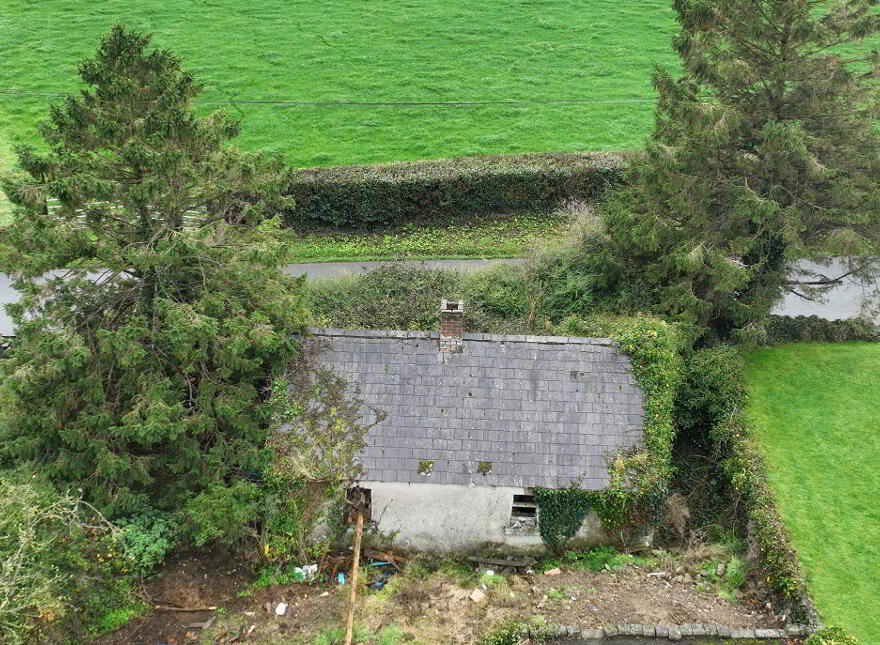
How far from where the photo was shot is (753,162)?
19375mm

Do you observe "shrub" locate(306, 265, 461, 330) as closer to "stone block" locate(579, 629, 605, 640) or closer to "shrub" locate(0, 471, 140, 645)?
"shrub" locate(0, 471, 140, 645)

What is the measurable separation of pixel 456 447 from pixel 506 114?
24801mm

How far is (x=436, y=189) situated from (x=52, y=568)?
839 inches

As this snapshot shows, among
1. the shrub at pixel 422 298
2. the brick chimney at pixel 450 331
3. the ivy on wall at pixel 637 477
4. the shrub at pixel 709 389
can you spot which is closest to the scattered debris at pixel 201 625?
the ivy on wall at pixel 637 477

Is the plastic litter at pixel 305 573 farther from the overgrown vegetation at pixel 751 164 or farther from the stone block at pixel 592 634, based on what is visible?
the overgrown vegetation at pixel 751 164

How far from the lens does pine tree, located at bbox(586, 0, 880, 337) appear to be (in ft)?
61.4

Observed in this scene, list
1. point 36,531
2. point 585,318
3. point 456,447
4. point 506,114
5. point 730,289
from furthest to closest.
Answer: point 506,114 → point 585,318 → point 730,289 → point 456,447 → point 36,531

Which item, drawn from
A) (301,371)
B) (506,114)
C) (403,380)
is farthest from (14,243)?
(506,114)

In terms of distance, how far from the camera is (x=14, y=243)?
1463 centimetres

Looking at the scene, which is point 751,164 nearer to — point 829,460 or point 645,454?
point 829,460

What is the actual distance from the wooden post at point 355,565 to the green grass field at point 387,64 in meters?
20.9

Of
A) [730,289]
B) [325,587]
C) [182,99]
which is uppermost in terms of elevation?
[182,99]

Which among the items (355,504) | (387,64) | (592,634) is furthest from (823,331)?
(387,64)

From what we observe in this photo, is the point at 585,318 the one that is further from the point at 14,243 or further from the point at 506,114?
the point at 506,114
